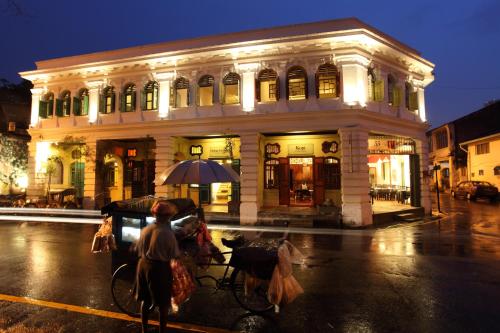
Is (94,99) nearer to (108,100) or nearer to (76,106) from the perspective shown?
(108,100)

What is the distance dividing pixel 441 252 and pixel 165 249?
8889 millimetres

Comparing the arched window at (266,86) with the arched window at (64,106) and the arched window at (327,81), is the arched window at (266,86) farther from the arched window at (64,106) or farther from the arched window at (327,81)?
the arched window at (64,106)

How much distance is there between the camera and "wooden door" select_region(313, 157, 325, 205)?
17734 millimetres

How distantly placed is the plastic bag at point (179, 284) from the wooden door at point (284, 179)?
13.8 metres

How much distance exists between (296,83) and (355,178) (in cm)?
549

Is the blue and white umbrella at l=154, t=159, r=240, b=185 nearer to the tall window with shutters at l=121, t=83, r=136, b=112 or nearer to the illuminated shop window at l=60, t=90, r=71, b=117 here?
the tall window with shutters at l=121, t=83, r=136, b=112

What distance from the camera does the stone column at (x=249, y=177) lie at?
15.9 meters

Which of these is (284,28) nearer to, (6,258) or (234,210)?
(234,210)

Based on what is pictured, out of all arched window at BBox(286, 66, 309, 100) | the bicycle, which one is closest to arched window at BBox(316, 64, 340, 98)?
arched window at BBox(286, 66, 309, 100)

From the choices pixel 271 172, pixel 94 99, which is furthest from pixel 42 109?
pixel 271 172

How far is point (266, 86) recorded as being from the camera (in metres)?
16.5

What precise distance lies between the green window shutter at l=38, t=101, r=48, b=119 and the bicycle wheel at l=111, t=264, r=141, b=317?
19.2 meters

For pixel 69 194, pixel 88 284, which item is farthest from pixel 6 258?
pixel 69 194

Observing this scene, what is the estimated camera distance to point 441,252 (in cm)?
962
